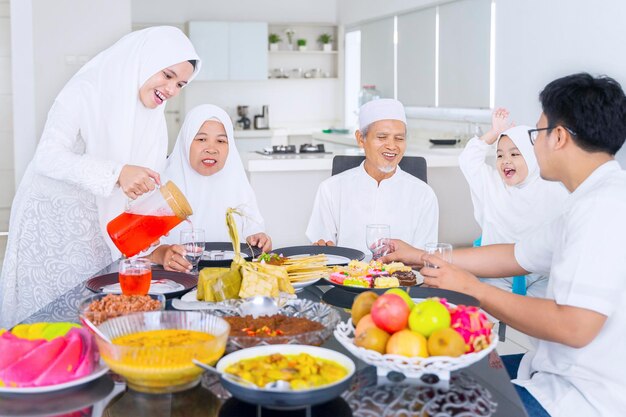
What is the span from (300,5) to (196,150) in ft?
22.6

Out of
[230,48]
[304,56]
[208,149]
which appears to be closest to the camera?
[208,149]

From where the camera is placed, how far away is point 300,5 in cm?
937

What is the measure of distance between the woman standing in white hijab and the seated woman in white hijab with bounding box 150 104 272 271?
289 mm

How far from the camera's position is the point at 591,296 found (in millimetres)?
1553

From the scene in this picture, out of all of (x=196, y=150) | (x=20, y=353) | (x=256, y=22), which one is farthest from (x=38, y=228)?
(x=256, y=22)

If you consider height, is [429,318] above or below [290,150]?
below

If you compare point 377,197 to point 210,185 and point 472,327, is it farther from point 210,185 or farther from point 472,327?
point 472,327

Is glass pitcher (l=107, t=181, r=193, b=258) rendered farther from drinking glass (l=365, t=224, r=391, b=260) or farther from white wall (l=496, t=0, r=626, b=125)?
white wall (l=496, t=0, r=626, b=125)

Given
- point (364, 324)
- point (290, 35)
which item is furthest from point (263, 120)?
point (364, 324)

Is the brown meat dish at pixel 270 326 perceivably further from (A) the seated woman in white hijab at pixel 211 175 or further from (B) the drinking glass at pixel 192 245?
(A) the seated woman in white hijab at pixel 211 175

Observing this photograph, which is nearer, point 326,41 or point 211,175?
point 211,175

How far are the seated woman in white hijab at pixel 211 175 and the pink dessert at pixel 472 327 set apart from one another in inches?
61.0

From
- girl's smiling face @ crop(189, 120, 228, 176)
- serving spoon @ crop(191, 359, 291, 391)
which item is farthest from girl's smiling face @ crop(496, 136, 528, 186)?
serving spoon @ crop(191, 359, 291, 391)

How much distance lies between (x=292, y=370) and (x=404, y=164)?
231 centimetres
